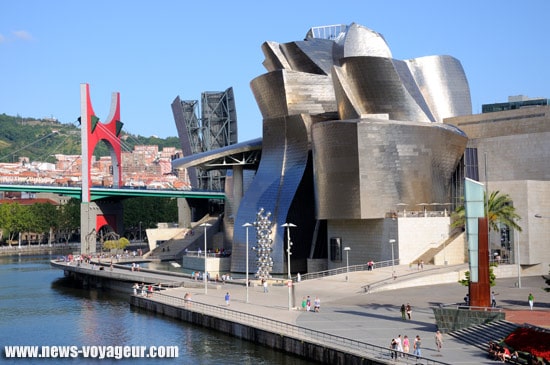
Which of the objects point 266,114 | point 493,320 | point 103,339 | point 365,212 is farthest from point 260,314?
point 266,114

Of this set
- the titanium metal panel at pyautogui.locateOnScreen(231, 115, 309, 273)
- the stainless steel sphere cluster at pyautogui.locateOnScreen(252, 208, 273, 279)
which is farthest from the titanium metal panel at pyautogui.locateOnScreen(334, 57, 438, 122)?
the stainless steel sphere cluster at pyautogui.locateOnScreen(252, 208, 273, 279)

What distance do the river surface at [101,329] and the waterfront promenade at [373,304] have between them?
2200 millimetres

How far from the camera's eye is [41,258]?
107188 millimetres

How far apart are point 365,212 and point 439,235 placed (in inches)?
249

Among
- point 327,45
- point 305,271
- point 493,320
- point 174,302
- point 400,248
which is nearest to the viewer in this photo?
point 493,320

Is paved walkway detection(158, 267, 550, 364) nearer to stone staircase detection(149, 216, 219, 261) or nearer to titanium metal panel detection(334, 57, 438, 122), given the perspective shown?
titanium metal panel detection(334, 57, 438, 122)

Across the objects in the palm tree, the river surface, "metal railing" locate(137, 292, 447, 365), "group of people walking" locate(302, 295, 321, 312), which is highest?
the palm tree

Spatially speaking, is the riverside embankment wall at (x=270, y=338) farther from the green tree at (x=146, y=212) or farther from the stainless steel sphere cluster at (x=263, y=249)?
the green tree at (x=146, y=212)

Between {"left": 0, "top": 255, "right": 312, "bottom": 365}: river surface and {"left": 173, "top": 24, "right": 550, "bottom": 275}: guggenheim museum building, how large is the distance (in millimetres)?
13312

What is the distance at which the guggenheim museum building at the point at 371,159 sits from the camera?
187 feet

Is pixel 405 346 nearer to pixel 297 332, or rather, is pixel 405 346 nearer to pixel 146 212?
pixel 297 332

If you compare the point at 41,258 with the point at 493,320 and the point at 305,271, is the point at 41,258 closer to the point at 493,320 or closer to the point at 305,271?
the point at 305,271

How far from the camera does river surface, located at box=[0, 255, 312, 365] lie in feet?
113

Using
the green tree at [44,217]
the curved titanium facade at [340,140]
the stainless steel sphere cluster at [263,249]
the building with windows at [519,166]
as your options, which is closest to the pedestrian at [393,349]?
the stainless steel sphere cluster at [263,249]
